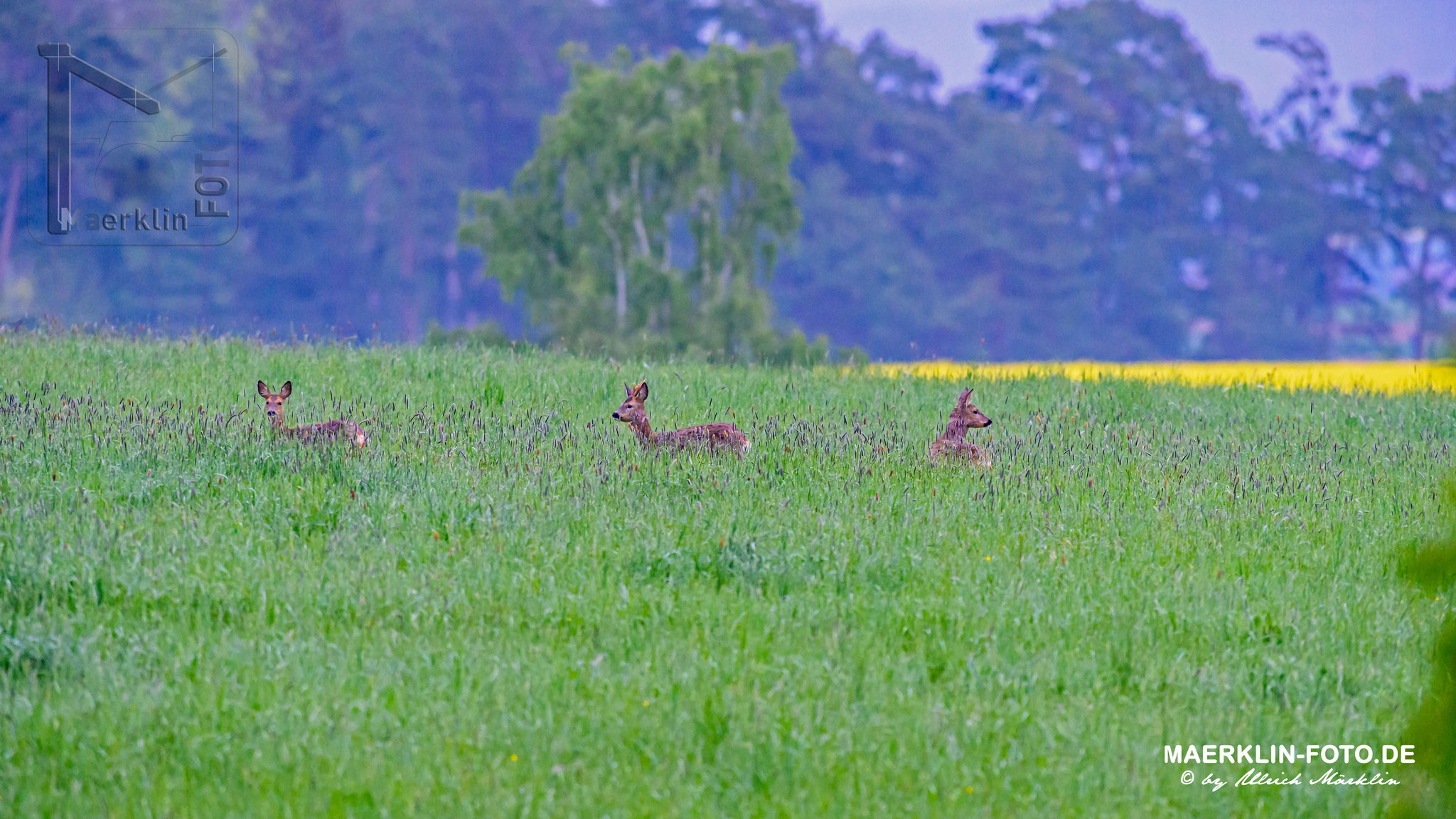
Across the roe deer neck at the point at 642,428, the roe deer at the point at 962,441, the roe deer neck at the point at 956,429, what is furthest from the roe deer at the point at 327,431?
the roe deer neck at the point at 956,429

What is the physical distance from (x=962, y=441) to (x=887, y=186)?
58.3 m

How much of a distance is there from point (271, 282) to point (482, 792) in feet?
192

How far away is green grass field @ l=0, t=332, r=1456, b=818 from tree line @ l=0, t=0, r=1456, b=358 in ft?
127

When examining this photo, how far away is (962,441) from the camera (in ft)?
35.3

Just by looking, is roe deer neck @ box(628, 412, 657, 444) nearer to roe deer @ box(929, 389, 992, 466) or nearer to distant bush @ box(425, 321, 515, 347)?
roe deer @ box(929, 389, 992, 466)

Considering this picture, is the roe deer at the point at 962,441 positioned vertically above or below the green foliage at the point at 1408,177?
below

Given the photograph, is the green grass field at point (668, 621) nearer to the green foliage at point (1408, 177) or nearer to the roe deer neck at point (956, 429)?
the roe deer neck at point (956, 429)

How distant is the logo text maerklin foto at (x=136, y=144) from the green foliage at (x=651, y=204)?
13.9m

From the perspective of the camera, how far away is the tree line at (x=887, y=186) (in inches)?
2282

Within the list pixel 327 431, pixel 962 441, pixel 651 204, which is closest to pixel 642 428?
pixel 327 431

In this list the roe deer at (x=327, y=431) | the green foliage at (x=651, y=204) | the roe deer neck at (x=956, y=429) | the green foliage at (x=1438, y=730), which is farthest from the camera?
the green foliage at (x=651, y=204)

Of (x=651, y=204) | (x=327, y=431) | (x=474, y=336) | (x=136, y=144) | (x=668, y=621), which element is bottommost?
(x=668, y=621)

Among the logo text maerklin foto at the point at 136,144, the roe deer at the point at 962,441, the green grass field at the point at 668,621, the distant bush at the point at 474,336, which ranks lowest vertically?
the green grass field at the point at 668,621

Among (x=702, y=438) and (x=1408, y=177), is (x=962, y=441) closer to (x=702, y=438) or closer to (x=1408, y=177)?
(x=702, y=438)
